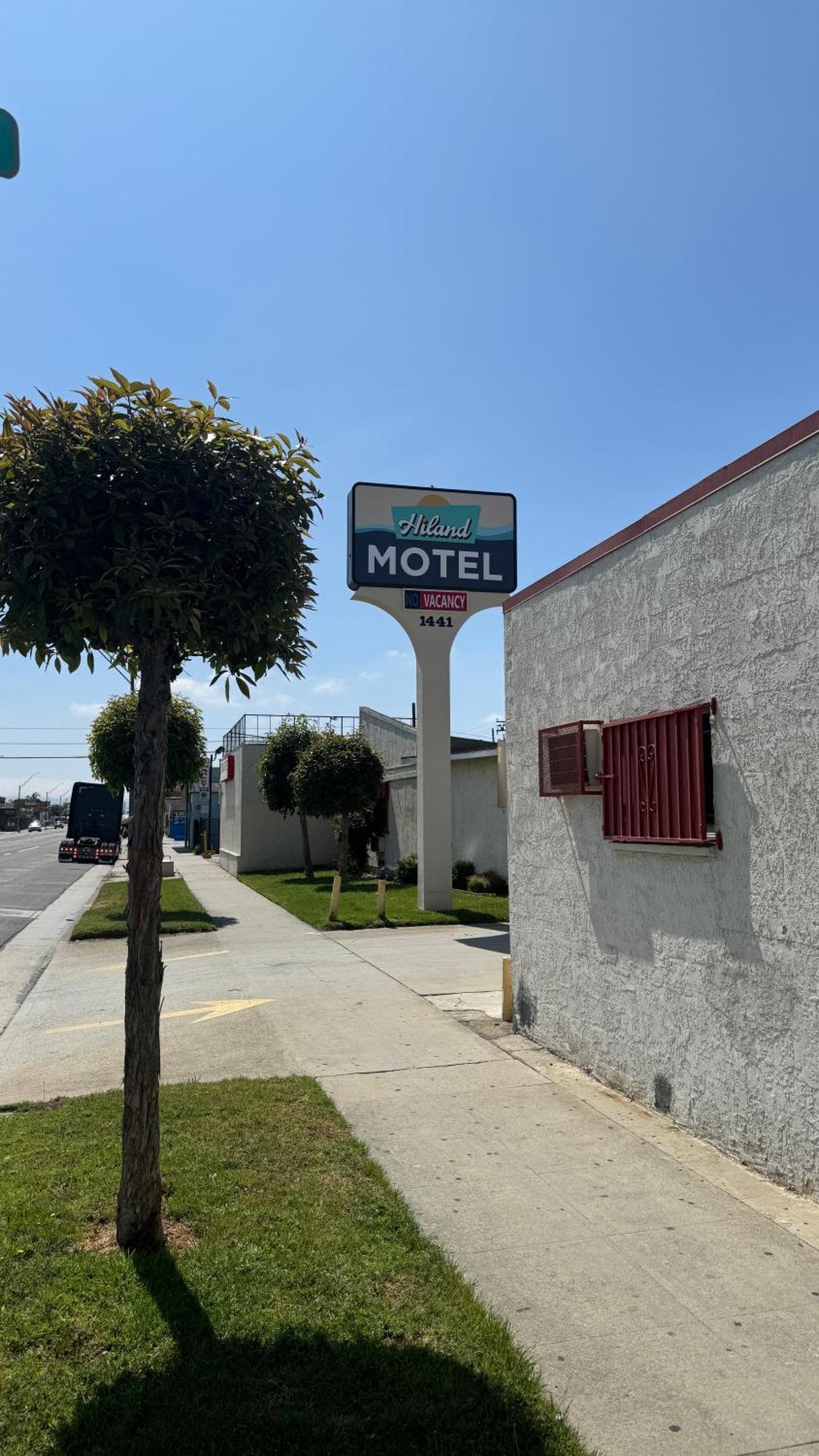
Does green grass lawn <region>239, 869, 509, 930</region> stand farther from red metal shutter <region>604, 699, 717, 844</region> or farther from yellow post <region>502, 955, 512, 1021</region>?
red metal shutter <region>604, 699, 717, 844</region>

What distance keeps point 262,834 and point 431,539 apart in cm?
1622

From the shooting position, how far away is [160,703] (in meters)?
4.43

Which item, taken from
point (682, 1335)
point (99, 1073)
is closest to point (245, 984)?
Answer: point (99, 1073)

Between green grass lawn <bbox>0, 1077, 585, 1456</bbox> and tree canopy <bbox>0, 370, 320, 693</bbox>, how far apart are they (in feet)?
8.26

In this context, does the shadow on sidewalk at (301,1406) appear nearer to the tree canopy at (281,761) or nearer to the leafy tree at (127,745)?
the leafy tree at (127,745)

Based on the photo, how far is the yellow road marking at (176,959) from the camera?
12.8m

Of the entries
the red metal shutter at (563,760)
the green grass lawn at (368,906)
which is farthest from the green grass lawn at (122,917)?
the red metal shutter at (563,760)

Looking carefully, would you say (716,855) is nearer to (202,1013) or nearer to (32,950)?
(202,1013)

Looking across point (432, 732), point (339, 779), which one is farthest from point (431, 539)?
point (339, 779)

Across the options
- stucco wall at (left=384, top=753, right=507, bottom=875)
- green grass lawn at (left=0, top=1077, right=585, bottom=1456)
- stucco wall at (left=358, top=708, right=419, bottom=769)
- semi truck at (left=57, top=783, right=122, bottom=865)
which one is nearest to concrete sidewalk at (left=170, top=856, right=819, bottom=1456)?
green grass lawn at (left=0, top=1077, right=585, bottom=1456)

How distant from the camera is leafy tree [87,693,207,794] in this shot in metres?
20.6

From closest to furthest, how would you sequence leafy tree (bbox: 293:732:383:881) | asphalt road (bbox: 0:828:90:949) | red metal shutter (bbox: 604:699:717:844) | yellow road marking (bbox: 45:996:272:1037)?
red metal shutter (bbox: 604:699:717:844)
yellow road marking (bbox: 45:996:272:1037)
asphalt road (bbox: 0:828:90:949)
leafy tree (bbox: 293:732:383:881)

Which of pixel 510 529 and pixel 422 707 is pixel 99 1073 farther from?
pixel 510 529

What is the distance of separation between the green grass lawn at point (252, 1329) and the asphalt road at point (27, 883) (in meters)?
12.5
